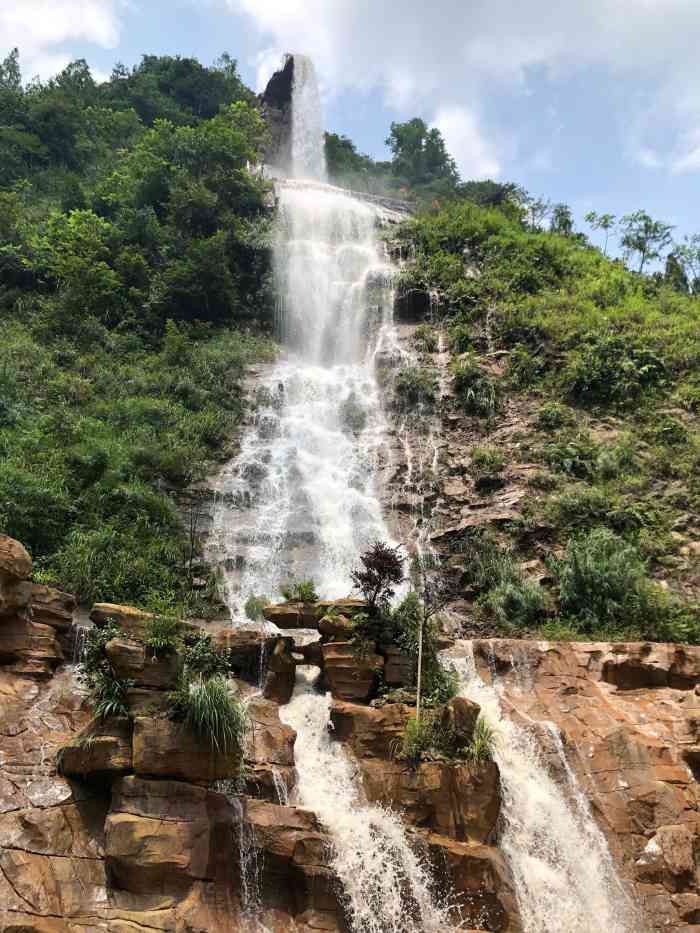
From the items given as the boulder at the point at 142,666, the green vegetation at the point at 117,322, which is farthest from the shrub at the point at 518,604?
the boulder at the point at 142,666

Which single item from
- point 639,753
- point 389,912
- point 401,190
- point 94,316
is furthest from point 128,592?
point 401,190

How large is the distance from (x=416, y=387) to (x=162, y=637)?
51.9ft

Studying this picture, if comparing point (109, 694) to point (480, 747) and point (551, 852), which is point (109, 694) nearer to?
point (480, 747)

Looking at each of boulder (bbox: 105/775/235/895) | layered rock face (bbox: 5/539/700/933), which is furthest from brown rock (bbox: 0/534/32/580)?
boulder (bbox: 105/775/235/895)

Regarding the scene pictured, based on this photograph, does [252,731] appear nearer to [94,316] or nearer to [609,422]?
[609,422]

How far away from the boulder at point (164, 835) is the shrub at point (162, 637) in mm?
1613

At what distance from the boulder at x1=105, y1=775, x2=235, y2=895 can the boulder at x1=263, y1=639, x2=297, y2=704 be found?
130 inches

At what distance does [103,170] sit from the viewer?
117ft

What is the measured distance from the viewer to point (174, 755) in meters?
7.97

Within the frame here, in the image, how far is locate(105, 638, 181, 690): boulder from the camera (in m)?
8.63

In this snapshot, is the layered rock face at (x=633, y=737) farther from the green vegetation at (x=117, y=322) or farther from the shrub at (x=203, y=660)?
the green vegetation at (x=117, y=322)

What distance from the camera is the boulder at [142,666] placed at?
8.63 m

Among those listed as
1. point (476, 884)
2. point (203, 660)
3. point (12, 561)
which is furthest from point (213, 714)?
point (12, 561)

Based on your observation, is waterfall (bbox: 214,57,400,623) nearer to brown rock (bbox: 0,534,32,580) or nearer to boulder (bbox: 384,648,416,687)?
boulder (bbox: 384,648,416,687)
